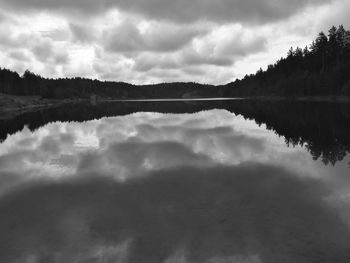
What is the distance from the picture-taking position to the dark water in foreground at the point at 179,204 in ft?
27.6

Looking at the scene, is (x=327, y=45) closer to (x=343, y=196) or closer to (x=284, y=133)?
(x=284, y=133)

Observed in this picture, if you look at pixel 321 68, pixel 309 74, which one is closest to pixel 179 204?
pixel 309 74

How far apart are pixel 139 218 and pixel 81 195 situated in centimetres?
435

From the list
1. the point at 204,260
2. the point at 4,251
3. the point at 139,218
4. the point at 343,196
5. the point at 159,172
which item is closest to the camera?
the point at 204,260

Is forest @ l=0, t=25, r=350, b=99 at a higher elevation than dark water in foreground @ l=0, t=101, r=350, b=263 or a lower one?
higher

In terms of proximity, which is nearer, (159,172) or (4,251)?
(4,251)

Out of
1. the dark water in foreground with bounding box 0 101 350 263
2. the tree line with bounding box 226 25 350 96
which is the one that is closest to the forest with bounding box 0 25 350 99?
the tree line with bounding box 226 25 350 96

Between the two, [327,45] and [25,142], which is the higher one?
[327,45]

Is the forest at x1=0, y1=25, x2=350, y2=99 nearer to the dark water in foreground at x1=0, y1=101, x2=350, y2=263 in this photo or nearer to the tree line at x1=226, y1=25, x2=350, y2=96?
the tree line at x1=226, y1=25, x2=350, y2=96

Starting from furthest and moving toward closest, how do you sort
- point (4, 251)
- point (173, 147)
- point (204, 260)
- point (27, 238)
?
point (173, 147) < point (27, 238) < point (4, 251) < point (204, 260)

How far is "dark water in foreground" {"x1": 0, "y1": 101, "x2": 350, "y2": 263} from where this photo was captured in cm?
842

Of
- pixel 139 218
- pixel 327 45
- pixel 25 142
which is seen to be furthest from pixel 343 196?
pixel 327 45

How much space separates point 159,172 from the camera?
1728 centimetres

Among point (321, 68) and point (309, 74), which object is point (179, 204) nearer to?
point (309, 74)
